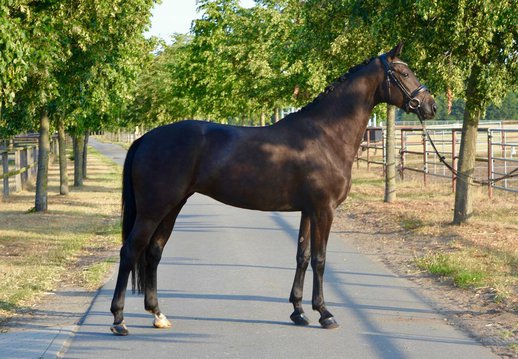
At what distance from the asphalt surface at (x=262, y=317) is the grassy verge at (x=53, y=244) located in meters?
0.80

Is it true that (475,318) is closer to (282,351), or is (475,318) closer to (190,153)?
(282,351)

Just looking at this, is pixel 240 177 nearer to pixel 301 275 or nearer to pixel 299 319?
pixel 301 275

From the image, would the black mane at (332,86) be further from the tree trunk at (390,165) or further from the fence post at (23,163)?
the fence post at (23,163)

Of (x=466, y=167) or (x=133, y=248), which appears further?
(x=466, y=167)

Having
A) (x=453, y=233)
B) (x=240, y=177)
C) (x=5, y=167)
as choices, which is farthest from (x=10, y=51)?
(x=5, y=167)

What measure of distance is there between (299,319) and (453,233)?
6.88 metres

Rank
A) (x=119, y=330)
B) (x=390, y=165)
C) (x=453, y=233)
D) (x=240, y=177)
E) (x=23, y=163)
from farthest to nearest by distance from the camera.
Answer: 1. (x=23, y=163)
2. (x=390, y=165)
3. (x=453, y=233)
4. (x=240, y=177)
5. (x=119, y=330)

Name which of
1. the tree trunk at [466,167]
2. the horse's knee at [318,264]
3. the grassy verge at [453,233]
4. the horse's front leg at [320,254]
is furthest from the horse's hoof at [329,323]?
the tree trunk at [466,167]

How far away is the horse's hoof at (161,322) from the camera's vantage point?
7.45m

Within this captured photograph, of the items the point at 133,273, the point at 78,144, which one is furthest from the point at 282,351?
the point at 78,144

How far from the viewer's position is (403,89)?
794 centimetres

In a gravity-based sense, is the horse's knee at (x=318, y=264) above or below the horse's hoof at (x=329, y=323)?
above

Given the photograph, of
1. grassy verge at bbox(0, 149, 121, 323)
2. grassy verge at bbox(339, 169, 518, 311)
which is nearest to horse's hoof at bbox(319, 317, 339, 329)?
grassy verge at bbox(339, 169, 518, 311)

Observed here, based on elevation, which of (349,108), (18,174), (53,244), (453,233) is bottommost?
(53,244)
